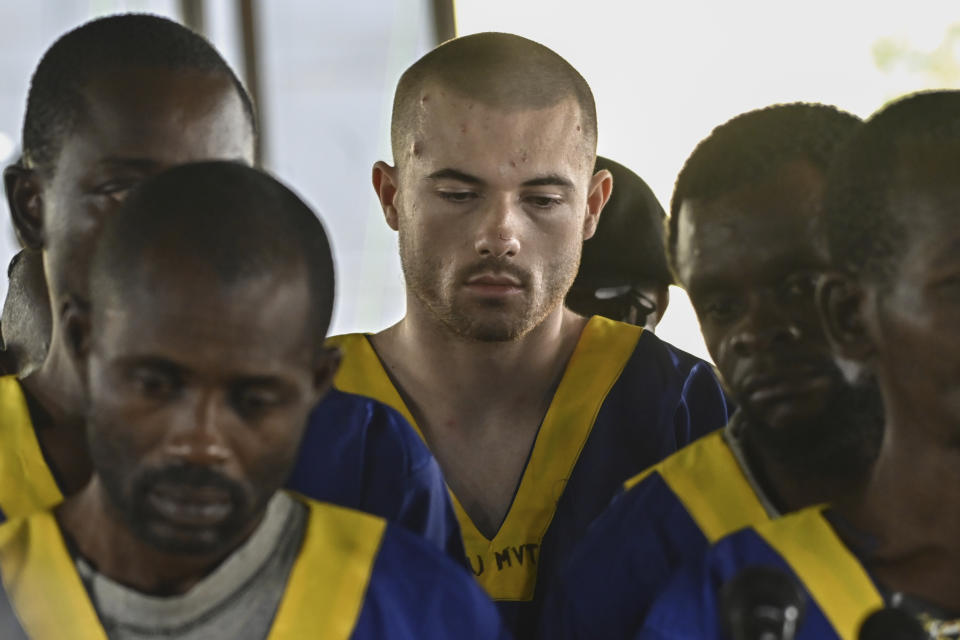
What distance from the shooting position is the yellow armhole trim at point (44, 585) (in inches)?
38.6

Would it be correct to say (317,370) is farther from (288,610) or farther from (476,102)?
(476,102)

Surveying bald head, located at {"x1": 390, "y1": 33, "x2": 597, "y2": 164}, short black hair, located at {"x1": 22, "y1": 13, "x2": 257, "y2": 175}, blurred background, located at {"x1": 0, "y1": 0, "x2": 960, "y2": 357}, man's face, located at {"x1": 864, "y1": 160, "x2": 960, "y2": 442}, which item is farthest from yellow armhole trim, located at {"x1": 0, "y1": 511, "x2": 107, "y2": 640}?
blurred background, located at {"x1": 0, "y1": 0, "x2": 960, "y2": 357}

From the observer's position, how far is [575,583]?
1223 millimetres

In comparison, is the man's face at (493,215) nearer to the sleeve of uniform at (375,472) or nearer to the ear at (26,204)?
the sleeve of uniform at (375,472)

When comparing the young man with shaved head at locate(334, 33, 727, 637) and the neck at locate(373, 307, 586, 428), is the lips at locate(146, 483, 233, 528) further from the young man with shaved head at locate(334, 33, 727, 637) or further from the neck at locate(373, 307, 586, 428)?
the neck at locate(373, 307, 586, 428)

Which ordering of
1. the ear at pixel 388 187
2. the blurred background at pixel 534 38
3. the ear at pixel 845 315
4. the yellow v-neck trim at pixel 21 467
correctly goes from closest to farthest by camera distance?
the ear at pixel 845 315
the yellow v-neck trim at pixel 21 467
the ear at pixel 388 187
the blurred background at pixel 534 38

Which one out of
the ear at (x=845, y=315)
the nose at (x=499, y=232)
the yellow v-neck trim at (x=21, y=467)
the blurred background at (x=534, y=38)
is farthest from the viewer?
the blurred background at (x=534, y=38)

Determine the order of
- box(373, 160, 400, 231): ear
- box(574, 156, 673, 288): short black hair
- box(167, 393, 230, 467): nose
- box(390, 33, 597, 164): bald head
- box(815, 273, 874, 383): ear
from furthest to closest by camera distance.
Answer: box(574, 156, 673, 288): short black hair
box(373, 160, 400, 231): ear
box(390, 33, 597, 164): bald head
box(815, 273, 874, 383): ear
box(167, 393, 230, 467): nose

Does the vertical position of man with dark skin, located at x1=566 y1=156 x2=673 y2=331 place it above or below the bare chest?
above

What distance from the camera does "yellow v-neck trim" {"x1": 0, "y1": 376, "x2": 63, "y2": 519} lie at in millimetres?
1153

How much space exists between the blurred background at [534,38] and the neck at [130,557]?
2.76 m

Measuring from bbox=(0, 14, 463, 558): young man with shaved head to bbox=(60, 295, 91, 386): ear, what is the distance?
12 centimetres

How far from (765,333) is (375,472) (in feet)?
1.30

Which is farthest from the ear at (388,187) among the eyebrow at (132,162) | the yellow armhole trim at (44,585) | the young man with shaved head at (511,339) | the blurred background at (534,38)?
the blurred background at (534,38)
